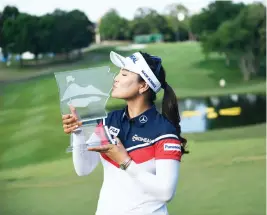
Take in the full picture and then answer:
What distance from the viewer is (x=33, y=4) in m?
2.85

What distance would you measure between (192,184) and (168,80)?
59cm

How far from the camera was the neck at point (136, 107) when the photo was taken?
1.23 m

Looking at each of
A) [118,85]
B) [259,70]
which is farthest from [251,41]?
[118,85]

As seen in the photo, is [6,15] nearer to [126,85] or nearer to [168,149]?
[126,85]

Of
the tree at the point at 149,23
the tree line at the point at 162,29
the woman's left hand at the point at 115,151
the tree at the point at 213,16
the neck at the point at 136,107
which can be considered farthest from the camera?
the tree at the point at 213,16

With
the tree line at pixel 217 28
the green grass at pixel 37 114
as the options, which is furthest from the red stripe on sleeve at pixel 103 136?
the tree line at pixel 217 28

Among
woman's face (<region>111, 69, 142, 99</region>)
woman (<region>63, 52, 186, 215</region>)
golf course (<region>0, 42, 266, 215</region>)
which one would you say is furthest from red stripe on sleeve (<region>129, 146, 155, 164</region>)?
golf course (<region>0, 42, 266, 215</region>)

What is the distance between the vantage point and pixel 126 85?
1225 mm

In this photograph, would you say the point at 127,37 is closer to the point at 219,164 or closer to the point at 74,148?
the point at 219,164

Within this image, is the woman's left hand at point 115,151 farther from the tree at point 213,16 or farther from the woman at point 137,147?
the tree at point 213,16

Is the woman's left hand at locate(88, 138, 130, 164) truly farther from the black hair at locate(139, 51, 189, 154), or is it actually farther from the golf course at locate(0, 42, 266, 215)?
the golf course at locate(0, 42, 266, 215)

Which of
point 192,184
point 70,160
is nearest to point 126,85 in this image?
point 70,160

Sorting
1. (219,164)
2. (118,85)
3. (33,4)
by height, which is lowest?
(219,164)

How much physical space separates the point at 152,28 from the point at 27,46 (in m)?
0.74
